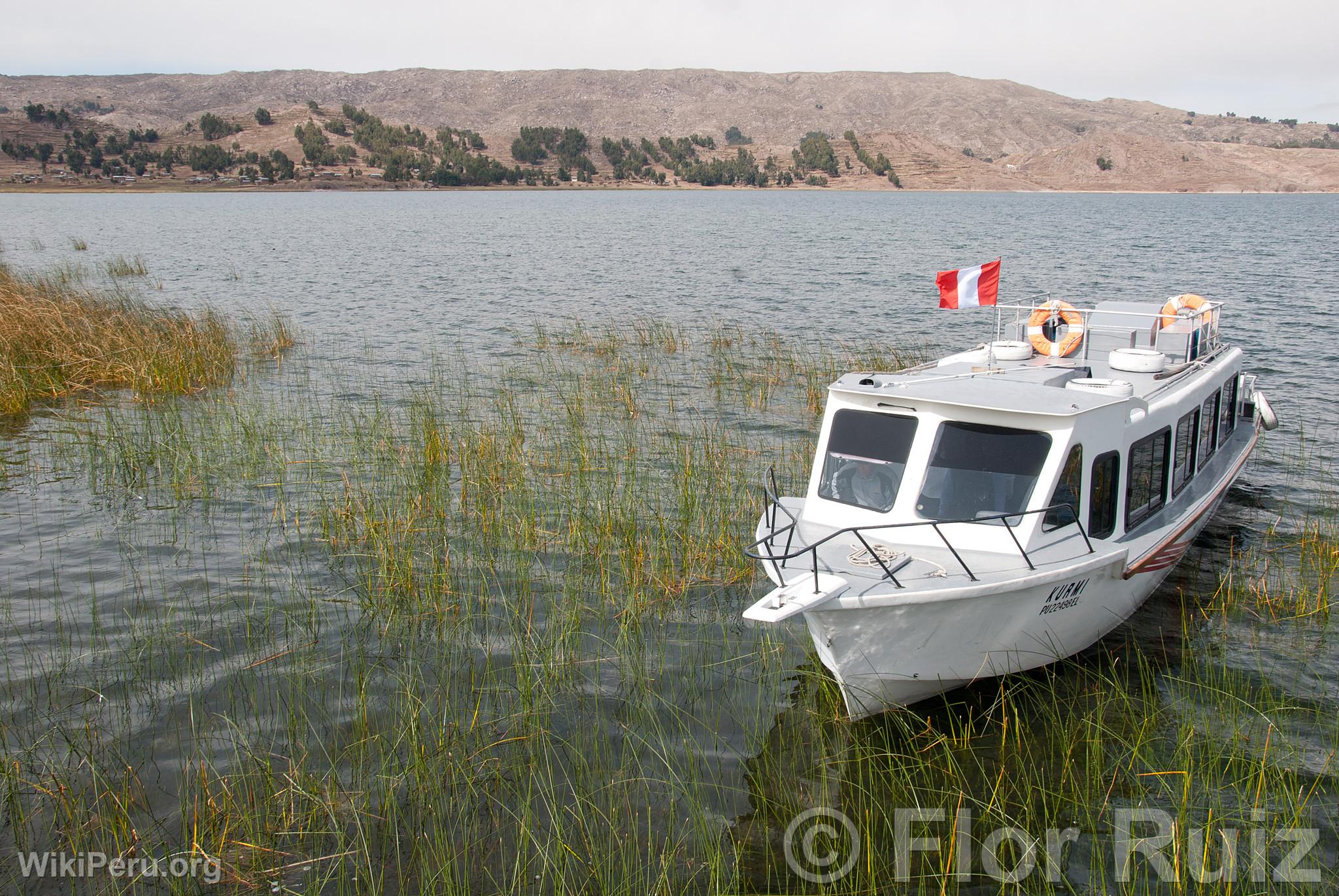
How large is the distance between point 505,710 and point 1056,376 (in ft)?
25.3

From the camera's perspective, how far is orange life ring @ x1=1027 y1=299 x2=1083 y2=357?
14.2m

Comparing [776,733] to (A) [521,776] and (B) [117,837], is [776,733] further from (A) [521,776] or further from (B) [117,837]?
(B) [117,837]

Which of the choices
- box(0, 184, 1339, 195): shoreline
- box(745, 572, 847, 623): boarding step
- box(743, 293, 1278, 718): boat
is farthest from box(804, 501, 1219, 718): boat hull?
box(0, 184, 1339, 195): shoreline

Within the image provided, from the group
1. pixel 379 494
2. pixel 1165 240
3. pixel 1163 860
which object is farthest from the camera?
pixel 1165 240

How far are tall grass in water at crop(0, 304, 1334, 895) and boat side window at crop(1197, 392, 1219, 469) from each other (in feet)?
12.3

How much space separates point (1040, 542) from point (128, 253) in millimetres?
54469

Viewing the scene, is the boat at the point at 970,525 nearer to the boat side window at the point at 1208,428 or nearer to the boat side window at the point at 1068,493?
the boat side window at the point at 1068,493

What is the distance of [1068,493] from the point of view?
9.35 m

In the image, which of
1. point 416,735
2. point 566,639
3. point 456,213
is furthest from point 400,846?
point 456,213

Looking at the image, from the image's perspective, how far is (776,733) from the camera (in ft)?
28.1

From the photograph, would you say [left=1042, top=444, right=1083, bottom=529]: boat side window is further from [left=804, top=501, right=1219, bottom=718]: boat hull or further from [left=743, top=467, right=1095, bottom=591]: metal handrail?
[left=804, top=501, right=1219, bottom=718]: boat hull

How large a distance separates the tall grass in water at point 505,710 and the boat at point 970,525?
1.73 ft

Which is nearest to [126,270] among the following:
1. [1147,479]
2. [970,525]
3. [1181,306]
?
[1181,306]

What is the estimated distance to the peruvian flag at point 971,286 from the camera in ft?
42.8
